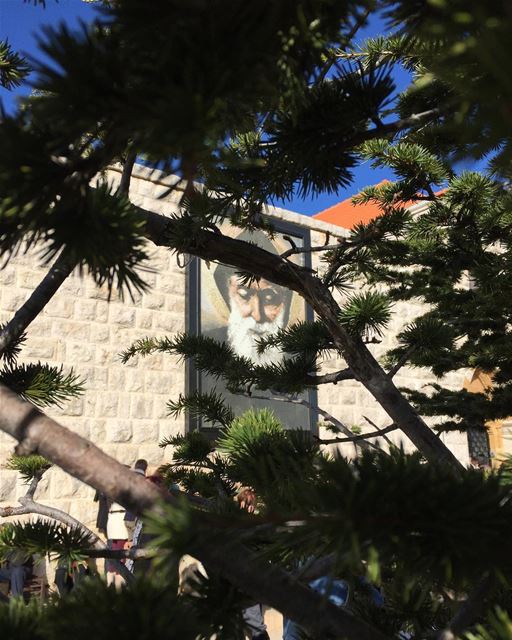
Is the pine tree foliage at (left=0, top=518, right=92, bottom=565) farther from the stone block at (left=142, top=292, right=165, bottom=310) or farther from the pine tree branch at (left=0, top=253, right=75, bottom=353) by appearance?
the stone block at (left=142, top=292, right=165, bottom=310)

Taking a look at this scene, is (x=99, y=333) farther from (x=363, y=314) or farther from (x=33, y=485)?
(x=363, y=314)

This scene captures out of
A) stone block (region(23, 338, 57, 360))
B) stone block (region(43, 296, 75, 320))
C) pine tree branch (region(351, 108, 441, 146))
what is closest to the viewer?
pine tree branch (region(351, 108, 441, 146))

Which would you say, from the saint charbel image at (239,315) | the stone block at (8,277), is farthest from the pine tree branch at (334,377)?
the saint charbel image at (239,315)

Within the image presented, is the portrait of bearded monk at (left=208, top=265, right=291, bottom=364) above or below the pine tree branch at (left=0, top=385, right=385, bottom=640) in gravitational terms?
above

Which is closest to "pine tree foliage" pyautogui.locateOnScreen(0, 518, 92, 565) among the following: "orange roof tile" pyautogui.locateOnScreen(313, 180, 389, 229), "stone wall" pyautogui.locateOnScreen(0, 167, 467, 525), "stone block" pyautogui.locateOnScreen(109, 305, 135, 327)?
"stone wall" pyautogui.locateOnScreen(0, 167, 467, 525)

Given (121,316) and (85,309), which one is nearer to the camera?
(85,309)

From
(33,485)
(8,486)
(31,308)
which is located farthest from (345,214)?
(31,308)

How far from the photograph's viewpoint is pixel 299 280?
0.96m

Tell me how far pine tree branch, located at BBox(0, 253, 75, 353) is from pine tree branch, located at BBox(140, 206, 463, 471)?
0.16m

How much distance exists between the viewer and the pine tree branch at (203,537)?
0.44 m

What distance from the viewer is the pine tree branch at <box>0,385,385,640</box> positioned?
44cm

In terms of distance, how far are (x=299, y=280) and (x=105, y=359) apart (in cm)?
470

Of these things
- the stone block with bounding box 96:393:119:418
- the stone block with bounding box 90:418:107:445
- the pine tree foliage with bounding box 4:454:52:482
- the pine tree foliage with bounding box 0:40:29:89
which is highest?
the pine tree foliage with bounding box 0:40:29:89

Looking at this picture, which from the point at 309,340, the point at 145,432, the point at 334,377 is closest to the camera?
the point at 334,377
